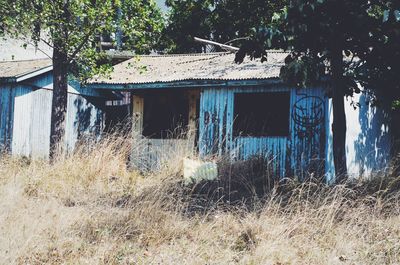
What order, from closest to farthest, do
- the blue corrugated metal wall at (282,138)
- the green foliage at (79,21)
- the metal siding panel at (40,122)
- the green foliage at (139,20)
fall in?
1. the green foliage at (79,21)
2. the green foliage at (139,20)
3. the blue corrugated metal wall at (282,138)
4. the metal siding panel at (40,122)

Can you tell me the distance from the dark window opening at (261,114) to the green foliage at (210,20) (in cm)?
984

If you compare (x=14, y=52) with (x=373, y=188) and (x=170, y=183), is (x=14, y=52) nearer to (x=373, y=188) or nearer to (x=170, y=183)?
(x=170, y=183)

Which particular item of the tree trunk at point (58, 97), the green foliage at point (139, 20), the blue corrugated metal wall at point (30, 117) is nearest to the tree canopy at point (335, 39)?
the green foliage at point (139, 20)

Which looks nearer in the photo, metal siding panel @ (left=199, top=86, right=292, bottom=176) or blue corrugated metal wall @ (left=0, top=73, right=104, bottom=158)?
metal siding panel @ (left=199, top=86, right=292, bottom=176)

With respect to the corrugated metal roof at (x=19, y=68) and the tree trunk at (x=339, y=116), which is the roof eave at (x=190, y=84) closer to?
the corrugated metal roof at (x=19, y=68)

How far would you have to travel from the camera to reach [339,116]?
7707 millimetres

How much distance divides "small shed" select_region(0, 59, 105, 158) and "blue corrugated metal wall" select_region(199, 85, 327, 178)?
3954mm

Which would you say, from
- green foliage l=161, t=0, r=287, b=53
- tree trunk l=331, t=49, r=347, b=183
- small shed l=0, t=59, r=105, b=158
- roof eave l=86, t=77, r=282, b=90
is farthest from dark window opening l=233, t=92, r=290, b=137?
green foliage l=161, t=0, r=287, b=53

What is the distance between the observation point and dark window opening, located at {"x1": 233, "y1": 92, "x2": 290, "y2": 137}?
36.3 ft

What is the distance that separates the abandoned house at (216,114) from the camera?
1026 cm

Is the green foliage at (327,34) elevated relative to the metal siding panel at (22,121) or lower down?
elevated

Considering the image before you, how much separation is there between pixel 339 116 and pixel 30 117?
8852mm

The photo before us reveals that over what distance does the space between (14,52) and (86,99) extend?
7221 millimetres

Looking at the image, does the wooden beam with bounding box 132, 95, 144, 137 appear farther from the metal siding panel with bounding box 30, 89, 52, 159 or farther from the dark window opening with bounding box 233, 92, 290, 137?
the dark window opening with bounding box 233, 92, 290, 137
